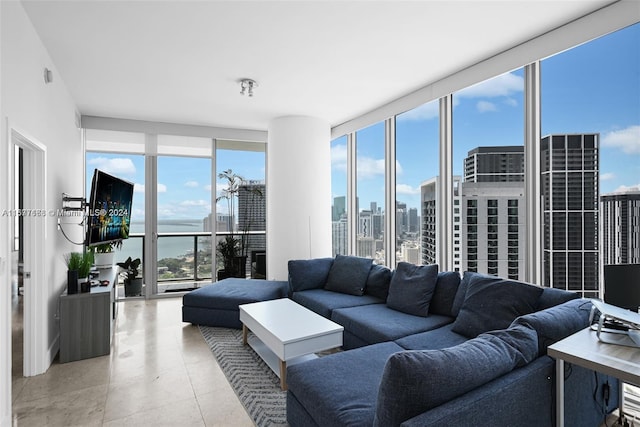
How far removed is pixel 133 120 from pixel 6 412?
13.4 feet

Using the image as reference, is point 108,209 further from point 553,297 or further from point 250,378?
point 553,297

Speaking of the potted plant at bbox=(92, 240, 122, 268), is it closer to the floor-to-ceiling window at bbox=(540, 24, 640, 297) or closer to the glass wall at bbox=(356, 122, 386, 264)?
the glass wall at bbox=(356, 122, 386, 264)

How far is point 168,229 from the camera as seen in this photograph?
5.64 meters

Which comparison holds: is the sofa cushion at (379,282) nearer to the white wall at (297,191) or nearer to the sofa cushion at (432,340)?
the sofa cushion at (432,340)

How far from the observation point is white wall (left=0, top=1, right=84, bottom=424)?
85.9 inches

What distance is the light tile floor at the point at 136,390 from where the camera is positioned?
91.0 inches

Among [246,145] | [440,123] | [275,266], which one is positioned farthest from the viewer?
[246,145]

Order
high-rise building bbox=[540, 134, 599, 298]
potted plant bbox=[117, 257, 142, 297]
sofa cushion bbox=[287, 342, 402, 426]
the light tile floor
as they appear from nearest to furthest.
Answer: sofa cushion bbox=[287, 342, 402, 426], the light tile floor, high-rise building bbox=[540, 134, 599, 298], potted plant bbox=[117, 257, 142, 297]

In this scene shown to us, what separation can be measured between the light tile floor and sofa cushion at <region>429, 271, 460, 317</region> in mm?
1784

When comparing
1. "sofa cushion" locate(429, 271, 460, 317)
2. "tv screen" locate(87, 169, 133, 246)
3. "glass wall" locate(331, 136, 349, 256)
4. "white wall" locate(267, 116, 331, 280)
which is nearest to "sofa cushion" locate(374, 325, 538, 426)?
"sofa cushion" locate(429, 271, 460, 317)

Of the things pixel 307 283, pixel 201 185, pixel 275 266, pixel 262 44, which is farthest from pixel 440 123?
pixel 201 185

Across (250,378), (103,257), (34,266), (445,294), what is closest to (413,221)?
(445,294)

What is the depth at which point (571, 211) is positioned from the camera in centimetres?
281

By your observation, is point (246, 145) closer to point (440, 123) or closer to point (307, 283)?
point (307, 283)
